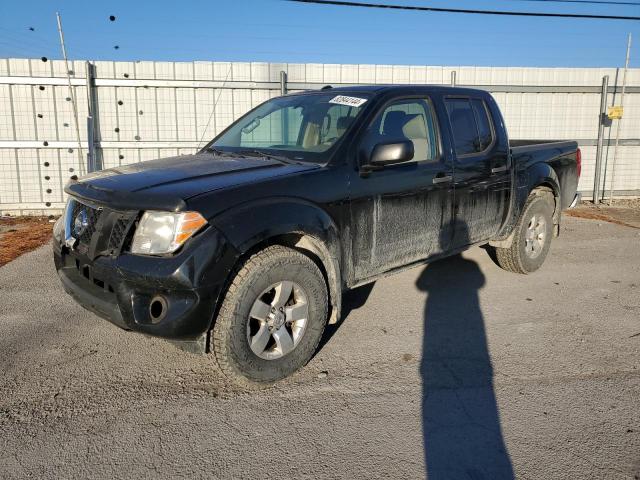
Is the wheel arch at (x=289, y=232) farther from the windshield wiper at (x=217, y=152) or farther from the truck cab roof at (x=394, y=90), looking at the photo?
the truck cab roof at (x=394, y=90)

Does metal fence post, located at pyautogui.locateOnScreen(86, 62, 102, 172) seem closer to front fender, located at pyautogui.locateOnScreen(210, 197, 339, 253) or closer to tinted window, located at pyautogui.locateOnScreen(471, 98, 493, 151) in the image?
tinted window, located at pyautogui.locateOnScreen(471, 98, 493, 151)

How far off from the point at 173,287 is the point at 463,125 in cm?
312

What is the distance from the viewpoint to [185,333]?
2.86 metres

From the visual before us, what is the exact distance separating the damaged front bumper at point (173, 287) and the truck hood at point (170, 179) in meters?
0.29

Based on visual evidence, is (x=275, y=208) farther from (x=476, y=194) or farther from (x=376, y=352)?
(x=476, y=194)

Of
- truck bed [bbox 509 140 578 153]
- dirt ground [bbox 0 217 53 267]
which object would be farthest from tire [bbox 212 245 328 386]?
dirt ground [bbox 0 217 53 267]

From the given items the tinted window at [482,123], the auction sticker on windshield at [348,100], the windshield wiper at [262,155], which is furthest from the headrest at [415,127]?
the windshield wiper at [262,155]

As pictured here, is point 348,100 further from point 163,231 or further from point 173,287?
point 173,287

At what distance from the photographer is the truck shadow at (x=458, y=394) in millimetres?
2545

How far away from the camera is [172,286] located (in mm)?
2785

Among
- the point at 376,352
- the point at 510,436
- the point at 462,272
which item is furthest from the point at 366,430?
the point at 462,272

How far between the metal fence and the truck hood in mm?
6083

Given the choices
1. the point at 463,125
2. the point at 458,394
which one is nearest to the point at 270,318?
the point at 458,394

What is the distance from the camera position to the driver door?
12.2 feet
